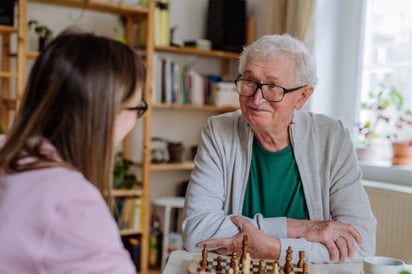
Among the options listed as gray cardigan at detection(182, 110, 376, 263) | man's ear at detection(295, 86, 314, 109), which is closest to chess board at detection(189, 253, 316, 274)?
gray cardigan at detection(182, 110, 376, 263)

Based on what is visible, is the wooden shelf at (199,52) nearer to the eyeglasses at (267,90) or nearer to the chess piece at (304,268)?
the eyeglasses at (267,90)

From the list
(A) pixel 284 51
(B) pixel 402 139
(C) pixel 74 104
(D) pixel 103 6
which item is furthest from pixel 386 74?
(C) pixel 74 104

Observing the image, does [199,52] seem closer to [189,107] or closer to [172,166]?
[189,107]

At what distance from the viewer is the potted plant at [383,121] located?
2.79 m

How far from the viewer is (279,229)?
1.54 metres

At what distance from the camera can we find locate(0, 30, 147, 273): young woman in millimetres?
749

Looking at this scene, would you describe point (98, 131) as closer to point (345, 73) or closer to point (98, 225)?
point (98, 225)

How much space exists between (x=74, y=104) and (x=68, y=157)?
0.29 feet

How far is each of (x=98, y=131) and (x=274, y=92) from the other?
931 mm

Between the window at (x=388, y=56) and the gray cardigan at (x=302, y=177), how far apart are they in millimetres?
1164

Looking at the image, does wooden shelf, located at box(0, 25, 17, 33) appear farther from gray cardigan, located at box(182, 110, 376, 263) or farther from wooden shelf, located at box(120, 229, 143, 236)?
gray cardigan, located at box(182, 110, 376, 263)

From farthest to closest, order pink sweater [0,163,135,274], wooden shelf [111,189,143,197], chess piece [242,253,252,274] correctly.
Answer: wooden shelf [111,189,143,197], chess piece [242,253,252,274], pink sweater [0,163,135,274]

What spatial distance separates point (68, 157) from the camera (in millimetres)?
845

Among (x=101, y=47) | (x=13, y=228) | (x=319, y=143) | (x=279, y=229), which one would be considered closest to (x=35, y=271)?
(x=13, y=228)
